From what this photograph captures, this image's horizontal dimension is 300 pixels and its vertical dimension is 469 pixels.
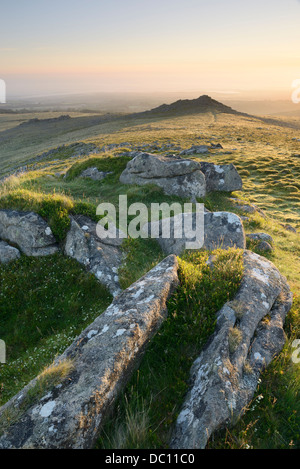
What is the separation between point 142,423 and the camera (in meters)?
4.06

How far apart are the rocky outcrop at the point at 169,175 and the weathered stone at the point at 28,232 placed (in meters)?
9.91

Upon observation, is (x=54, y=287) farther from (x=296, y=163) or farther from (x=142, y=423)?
(x=296, y=163)

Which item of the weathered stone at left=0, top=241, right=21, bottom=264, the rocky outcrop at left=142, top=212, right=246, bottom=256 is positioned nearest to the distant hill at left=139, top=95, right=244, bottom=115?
the rocky outcrop at left=142, top=212, right=246, bottom=256

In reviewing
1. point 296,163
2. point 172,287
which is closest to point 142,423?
point 172,287

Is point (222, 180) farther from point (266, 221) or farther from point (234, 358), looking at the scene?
point (234, 358)

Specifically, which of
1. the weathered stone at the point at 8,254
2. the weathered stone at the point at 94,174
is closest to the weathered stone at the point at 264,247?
the weathered stone at the point at 8,254

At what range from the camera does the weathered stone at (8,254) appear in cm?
998

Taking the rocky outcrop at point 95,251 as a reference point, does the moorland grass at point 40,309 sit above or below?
below

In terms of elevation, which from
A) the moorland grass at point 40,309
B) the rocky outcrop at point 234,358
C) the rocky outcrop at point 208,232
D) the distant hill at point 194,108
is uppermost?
the distant hill at point 194,108

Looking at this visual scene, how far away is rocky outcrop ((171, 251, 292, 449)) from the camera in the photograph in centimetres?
422

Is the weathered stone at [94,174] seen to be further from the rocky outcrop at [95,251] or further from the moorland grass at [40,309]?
the moorland grass at [40,309]

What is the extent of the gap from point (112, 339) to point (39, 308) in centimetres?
425

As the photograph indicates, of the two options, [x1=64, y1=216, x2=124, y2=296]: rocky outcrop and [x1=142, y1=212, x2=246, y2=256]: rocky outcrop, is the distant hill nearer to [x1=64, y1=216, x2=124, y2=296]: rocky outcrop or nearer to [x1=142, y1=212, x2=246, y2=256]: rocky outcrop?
[x1=142, y1=212, x2=246, y2=256]: rocky outcrop

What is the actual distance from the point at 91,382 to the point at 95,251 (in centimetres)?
601
